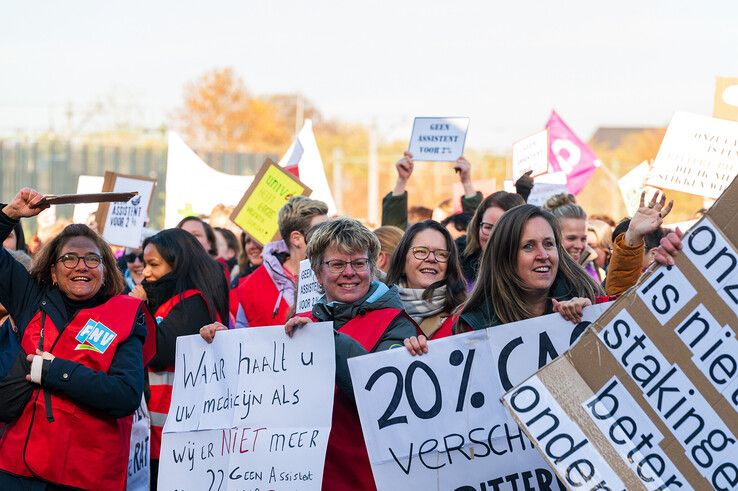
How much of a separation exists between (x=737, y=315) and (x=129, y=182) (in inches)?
289

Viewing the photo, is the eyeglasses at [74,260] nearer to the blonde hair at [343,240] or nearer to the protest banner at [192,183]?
the blonde hair at [343,240]

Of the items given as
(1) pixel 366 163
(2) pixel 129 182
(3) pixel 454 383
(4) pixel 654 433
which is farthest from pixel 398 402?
(1) pixel 366 163

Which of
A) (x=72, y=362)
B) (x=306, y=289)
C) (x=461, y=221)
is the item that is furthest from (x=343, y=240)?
(x=461, y=221)

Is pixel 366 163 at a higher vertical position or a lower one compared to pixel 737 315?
lower

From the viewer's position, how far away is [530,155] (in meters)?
12.3

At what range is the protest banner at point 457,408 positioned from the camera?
4.62 meters

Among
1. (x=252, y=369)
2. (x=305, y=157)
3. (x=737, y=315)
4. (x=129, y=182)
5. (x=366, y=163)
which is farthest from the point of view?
(x=366, y=163)

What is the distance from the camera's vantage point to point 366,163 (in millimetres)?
67625

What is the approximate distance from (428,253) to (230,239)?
540 cm

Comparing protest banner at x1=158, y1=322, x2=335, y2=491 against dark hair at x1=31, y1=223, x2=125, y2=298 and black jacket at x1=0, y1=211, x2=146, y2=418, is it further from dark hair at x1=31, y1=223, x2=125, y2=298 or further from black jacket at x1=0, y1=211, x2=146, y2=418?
dark hair at x1=31, y1=223, x2=125, y2=298

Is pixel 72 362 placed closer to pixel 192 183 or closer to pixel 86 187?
pixel 86 187

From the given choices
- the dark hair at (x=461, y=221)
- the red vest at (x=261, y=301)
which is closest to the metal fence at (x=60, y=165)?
the dark hair at (x=461, y=221)

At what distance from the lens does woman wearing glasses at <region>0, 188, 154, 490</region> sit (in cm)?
506

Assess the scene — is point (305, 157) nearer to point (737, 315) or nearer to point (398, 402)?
point (398, 402)
